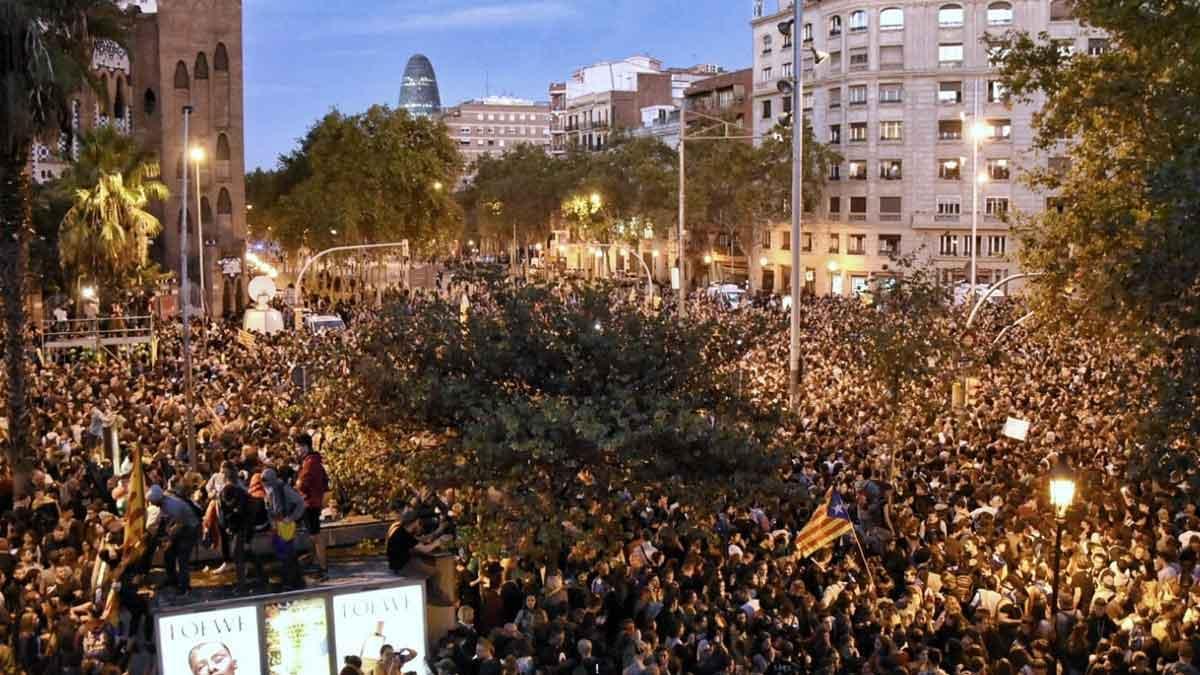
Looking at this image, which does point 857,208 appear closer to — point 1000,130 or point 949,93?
point 949,93

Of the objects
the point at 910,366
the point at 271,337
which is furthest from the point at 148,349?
the point at 910,366

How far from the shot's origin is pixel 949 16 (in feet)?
208

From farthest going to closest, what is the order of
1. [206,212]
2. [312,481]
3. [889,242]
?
[889,242] < [206,212] < [312,481]

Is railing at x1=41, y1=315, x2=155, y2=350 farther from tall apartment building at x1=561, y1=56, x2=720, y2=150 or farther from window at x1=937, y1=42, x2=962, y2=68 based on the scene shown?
tall apartment building at x1=561, y1=56, x2=720, y2=150

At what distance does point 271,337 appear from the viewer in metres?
33.6

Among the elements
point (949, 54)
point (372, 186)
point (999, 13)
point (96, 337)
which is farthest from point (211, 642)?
point (999, 13)

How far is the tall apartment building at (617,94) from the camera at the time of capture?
115m

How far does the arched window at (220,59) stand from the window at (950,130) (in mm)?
35979

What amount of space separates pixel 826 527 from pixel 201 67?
5016 cm

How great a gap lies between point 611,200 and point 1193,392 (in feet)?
211

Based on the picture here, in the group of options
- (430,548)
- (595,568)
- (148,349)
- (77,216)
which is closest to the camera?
(430,548)

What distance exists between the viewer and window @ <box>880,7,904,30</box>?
64.1m

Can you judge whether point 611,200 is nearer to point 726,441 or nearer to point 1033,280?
point 1033,280

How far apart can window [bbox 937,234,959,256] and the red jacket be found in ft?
183
